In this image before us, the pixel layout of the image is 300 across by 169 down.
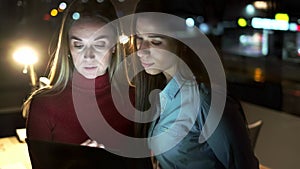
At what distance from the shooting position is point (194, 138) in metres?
0.96

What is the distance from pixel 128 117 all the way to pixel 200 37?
0.87ft

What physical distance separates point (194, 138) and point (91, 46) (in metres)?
0.33

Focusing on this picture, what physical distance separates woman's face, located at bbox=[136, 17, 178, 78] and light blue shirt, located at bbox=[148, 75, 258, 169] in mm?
Result: 43

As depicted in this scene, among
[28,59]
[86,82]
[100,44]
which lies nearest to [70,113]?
[86,82]

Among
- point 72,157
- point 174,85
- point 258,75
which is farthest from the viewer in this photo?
point 258,75

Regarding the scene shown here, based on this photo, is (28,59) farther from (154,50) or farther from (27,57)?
(154,50)

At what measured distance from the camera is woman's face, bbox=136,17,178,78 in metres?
0.97

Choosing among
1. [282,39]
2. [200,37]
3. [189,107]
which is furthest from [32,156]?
[282,39]

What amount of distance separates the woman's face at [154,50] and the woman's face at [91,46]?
3.4 inches

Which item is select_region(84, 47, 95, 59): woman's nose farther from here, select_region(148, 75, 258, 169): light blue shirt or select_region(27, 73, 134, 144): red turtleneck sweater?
select_region(148, 75, 258, 169): light blue shirt

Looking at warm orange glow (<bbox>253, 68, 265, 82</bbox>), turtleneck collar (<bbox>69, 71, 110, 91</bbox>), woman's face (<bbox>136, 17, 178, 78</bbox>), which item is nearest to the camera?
woman's face (<bbox>136, 17, 178, 78</bbox>)

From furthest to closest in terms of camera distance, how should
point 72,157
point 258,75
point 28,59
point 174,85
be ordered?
point 258,75 < point 28,59 < point 174,85 < point 72,157

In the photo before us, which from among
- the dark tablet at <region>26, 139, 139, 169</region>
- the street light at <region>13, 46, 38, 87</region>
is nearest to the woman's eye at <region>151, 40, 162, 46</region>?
the dark tablet at <region>26, 139, 139, 169</region>

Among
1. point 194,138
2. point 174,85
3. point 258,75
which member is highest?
point 174,85
